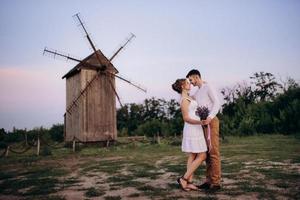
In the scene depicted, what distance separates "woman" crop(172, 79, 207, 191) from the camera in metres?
6.12

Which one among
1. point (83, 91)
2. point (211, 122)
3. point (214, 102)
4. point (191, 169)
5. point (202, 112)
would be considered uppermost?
point (83, 91)

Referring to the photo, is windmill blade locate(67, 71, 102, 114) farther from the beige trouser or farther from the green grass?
the beige trouser

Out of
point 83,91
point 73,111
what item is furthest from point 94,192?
point 73,111

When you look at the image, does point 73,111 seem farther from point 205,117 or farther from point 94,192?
point 205,117

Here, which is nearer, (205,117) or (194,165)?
(194,165)

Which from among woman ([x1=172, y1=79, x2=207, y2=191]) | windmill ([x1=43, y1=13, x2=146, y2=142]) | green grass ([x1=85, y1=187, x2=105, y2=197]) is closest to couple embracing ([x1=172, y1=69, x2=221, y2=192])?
woman ([x1=172, y1=79, x2=207, y2=191])

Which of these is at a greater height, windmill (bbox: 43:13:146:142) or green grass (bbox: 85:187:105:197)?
windmill (bbox: 43:13:146:142)

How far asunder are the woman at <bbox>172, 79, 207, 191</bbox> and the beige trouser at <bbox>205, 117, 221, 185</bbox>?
14 centimetres

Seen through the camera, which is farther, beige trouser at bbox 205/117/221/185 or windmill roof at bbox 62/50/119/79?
windmill roof at bbox 62/50/119/79

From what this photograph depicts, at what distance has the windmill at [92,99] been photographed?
21.7 meters

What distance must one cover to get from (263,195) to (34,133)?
31138mm

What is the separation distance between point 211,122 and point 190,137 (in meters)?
0.47

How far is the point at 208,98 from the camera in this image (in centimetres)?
635

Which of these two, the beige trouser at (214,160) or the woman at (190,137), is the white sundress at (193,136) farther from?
the beige trouser at (214,160)
